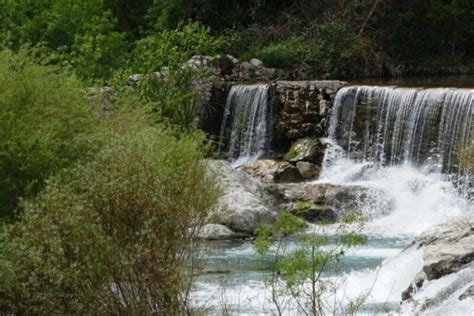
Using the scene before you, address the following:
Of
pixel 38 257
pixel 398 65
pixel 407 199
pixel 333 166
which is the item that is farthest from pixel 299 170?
pixel 38 257

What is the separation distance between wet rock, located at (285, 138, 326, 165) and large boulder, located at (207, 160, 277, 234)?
2814 millimetres

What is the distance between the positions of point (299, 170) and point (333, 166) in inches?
37.1

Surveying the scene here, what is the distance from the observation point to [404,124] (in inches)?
879

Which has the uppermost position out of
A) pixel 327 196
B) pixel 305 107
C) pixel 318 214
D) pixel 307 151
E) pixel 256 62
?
pixel 256 62

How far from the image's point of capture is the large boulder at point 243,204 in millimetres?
18094

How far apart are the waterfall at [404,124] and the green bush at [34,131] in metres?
10.1

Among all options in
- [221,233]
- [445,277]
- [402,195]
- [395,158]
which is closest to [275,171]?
[395,158]

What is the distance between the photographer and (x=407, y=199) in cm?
Result: 2017

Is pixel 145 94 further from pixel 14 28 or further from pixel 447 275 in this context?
pixel 447 275

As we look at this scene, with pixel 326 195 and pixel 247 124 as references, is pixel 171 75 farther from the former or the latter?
pixel 326 195

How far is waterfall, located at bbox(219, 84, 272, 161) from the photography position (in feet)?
80.9

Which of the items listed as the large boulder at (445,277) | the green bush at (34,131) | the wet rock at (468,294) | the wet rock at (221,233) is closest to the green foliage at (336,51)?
the wet rock at (221,233)

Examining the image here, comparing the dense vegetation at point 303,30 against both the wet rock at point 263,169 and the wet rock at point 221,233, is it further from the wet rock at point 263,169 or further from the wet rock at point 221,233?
the wet rock at point 221,233

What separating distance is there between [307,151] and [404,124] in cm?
228
